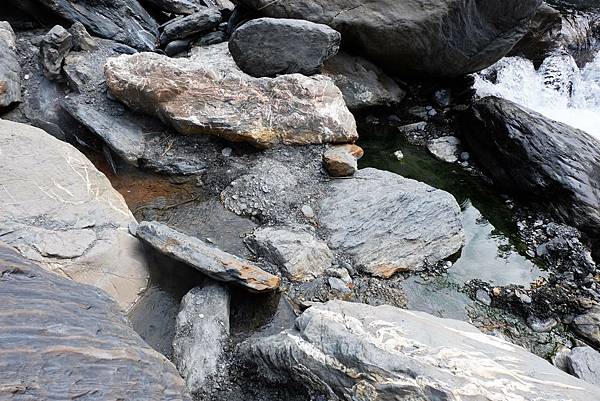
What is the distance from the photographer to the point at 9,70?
19.7 ft

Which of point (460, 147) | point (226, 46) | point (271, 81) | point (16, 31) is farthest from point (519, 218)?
point (16, 31)

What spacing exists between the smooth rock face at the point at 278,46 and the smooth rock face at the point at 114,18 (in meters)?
1.74

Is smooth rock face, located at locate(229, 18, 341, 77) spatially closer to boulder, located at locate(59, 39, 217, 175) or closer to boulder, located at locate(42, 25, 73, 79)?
boulder, located at locate(59, 39, 217, 175)

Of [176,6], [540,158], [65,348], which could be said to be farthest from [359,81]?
[65,348]

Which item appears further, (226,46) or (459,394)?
(226,46)

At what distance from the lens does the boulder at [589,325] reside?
177 inches

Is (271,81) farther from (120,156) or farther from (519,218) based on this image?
(519,218)

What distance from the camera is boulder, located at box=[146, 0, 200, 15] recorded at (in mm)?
8141

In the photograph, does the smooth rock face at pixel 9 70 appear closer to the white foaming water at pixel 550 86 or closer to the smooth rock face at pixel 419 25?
the smooth rock face at pixel 419 25

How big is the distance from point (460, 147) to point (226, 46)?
412 cm

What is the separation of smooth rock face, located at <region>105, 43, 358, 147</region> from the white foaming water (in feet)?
14.7

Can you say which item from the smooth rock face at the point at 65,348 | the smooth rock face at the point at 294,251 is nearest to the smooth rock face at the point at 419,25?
the smooth rock face at the point at 294,251

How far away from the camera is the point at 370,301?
177 inches

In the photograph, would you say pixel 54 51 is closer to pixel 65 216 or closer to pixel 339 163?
pixel 65 216
